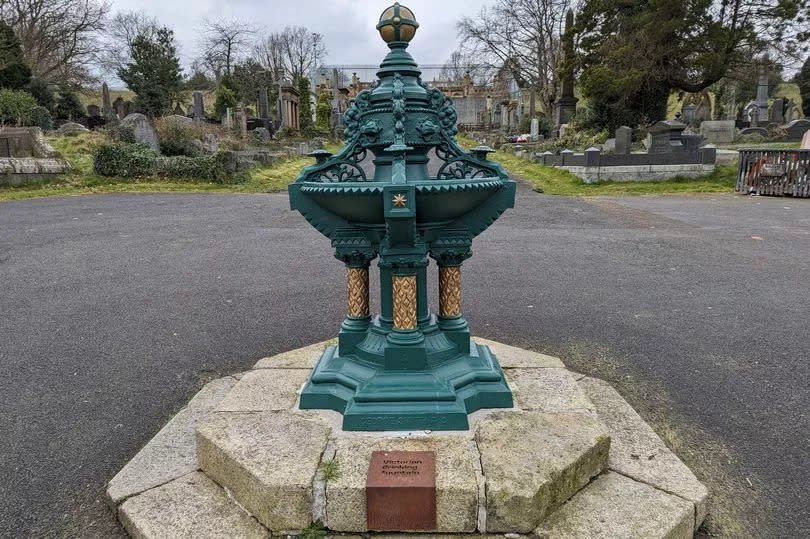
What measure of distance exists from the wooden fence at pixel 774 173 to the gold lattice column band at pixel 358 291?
15126mm

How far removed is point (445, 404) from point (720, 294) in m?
4.42

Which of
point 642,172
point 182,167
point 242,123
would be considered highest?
point 242,123

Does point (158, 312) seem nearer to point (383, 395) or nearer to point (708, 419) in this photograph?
point (383, 395)

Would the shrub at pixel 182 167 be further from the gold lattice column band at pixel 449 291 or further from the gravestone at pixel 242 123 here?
the gold lattice column band at pixel 449 291

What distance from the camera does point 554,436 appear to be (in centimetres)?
252

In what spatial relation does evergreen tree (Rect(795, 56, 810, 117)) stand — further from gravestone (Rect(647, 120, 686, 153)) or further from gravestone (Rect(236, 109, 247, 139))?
gravestone (Rect(236, 109, 247, 139))

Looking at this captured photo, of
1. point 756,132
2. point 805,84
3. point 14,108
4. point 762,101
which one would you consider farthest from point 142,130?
point 805,84

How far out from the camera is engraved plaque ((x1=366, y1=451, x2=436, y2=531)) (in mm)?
2170

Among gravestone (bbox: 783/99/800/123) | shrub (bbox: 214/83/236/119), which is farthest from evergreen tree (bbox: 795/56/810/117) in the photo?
shrub (bbox: 214/83/236/119)

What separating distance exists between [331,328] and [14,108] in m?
22.0

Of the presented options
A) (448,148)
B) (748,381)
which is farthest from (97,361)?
(748,381)

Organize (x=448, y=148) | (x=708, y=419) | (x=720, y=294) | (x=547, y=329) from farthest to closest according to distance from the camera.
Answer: (x=720, y=294) < (x=547, y=329) < (x=708, y=419) < (x=448, y=148)

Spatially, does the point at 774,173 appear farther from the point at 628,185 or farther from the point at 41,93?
the point at 41,93

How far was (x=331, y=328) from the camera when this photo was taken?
4.80 meters
